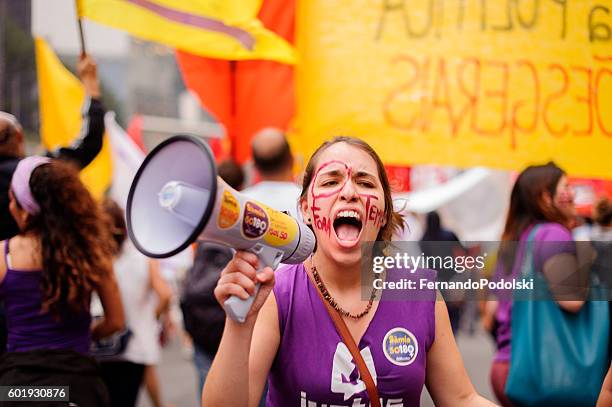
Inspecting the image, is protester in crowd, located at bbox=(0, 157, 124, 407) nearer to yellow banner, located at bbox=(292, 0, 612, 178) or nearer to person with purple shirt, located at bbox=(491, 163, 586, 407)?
yellow banner, located at bbox=(292, 0, 612, 178)

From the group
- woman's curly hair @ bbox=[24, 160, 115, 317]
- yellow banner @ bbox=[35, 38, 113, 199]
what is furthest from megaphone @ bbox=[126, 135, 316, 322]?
yellow banner @ bbox=[35, 38, 113, 199]

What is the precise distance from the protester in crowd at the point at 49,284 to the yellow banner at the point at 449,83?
3.46 ft

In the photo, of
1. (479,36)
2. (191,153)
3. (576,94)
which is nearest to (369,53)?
(479,36)

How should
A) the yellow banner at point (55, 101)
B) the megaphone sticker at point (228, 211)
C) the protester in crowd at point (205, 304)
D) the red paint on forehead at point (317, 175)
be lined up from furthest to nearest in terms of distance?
the yellow banner at point (55, 101)
the protester in crowd at point (205, 304)
the red paint on forehead at point (317, 175)
the megaphone sticker at point (228, 211)

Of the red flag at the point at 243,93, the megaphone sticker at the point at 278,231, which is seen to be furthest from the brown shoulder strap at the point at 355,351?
the red flag at the point at 243,93

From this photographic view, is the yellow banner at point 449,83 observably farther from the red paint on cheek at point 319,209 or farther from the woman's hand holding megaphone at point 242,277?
the woman's hand holding megaphone at point 242,277

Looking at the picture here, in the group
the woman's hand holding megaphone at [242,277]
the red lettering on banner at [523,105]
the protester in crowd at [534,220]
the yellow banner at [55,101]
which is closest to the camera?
the woman's hand holding megaphone at [242,277]

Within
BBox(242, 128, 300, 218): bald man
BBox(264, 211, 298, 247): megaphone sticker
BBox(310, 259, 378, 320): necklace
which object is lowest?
BBox(310, 259, 378, 320): necklace

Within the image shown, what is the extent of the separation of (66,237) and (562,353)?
2039mm

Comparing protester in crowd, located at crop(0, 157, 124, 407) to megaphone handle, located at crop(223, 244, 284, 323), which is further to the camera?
protester in crowd, located at crop(0, 157, 124, 407)

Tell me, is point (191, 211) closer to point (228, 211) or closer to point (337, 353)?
point (228, 211)

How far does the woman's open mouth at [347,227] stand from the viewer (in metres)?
2.14

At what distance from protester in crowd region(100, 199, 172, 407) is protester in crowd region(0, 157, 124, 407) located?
1.43m

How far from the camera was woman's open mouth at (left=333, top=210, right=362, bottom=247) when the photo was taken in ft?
7.04
